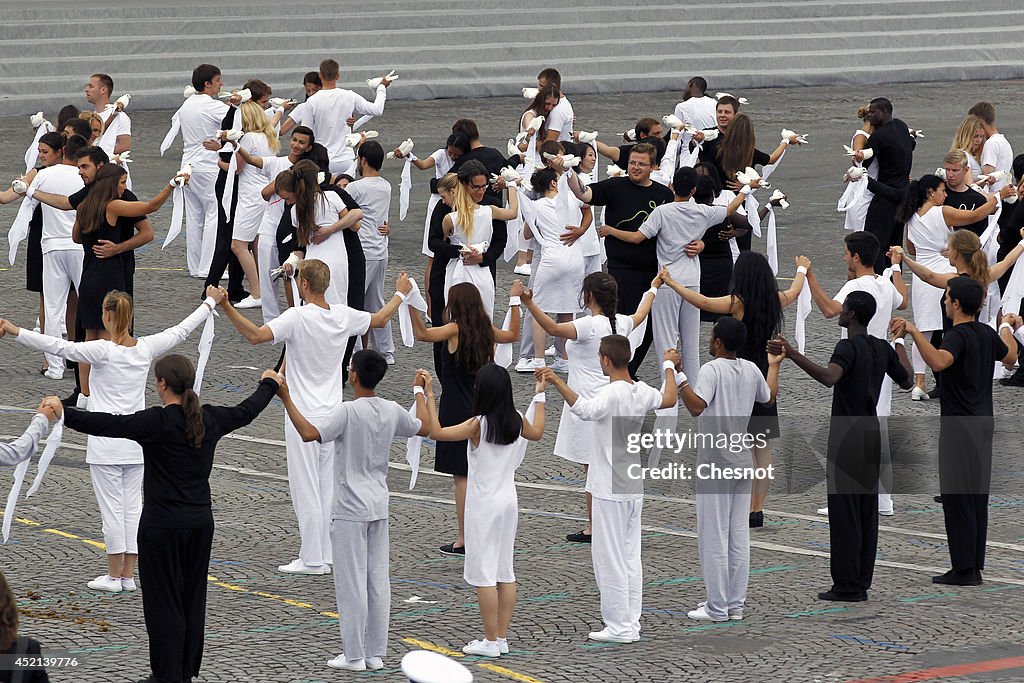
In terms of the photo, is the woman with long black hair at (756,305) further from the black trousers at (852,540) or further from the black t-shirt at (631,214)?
the black t-shirt at (631,214)

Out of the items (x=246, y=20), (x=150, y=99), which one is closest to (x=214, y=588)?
(x=150, y=99)

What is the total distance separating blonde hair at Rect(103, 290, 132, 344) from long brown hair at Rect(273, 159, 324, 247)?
3307mm

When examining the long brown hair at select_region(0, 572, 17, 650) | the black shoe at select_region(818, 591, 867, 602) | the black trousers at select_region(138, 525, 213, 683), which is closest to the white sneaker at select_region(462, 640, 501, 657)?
the black trousers at select_region(138, 525, 213, 683)

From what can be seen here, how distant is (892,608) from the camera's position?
9086 millimetres

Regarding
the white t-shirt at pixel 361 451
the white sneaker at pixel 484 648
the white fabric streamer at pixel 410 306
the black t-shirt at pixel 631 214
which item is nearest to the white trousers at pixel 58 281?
the white fabric streamer at pixel 410 306

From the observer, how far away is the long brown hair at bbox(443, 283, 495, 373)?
9297mm

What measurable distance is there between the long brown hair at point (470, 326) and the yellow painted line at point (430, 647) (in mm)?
1699

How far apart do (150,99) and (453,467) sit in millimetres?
18473

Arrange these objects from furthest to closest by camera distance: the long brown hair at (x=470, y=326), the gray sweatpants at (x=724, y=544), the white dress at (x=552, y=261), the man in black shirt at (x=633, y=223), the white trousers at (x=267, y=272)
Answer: the white trousers at (x=267, y=272)
the white dress at (x=552, y=261)
the man in black shirt at (x=633, y=223)
the long brown hair at (x=470, y=326)
the gray sweatpants at (x=724, y=544)

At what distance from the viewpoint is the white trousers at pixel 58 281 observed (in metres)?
13.7

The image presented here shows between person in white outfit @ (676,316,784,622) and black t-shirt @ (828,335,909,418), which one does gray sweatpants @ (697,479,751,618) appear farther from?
black t-shirt @ (828,335,909,418)

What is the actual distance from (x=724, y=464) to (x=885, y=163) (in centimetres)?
779

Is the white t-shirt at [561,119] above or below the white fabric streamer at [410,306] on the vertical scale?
above

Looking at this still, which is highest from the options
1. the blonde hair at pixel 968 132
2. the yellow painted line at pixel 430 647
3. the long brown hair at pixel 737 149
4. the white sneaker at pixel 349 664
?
the blonde hair at pixel 968 132
